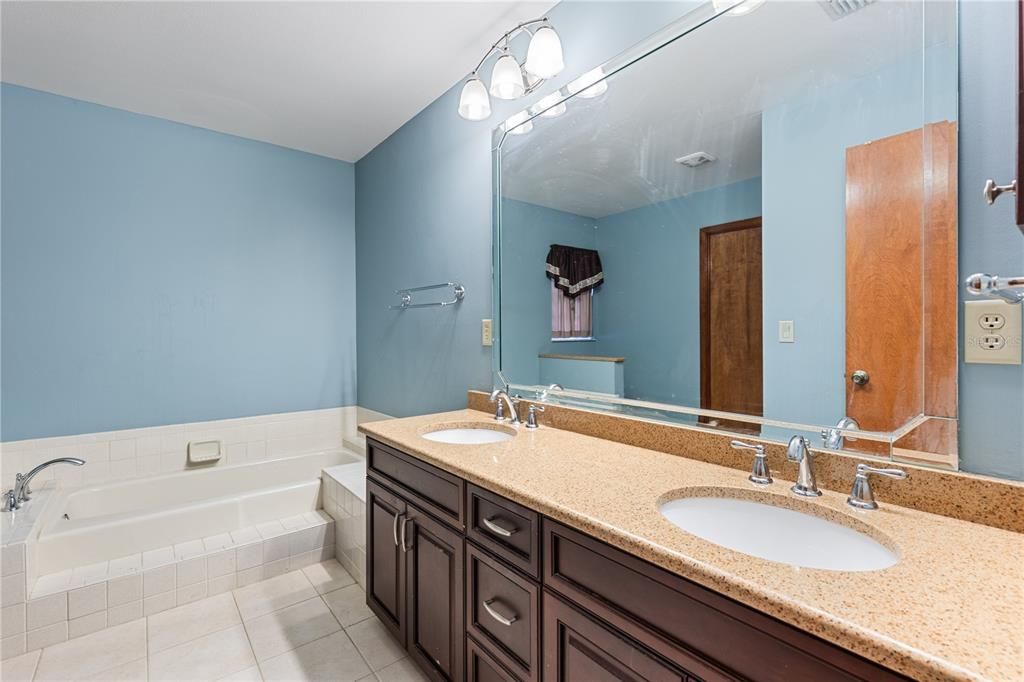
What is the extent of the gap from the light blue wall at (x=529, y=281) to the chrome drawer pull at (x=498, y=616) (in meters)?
0.84

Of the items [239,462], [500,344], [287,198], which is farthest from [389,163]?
[239,462]

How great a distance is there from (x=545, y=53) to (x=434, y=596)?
1872 millimetres

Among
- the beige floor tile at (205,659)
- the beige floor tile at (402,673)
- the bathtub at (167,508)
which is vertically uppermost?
the bathtub at (167,508)

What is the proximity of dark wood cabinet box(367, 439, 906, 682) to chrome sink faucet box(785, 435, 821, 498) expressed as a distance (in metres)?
0.44

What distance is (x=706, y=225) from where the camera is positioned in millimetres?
1354

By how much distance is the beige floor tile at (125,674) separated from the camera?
5.57 ft

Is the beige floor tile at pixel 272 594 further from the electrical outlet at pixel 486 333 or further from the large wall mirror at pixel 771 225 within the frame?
the large wall mirror at pixel 771 225

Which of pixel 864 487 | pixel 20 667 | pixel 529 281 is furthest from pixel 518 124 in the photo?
pixel 20 667

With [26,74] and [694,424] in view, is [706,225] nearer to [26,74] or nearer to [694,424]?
[694,424]

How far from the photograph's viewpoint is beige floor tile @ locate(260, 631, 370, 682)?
172 cm

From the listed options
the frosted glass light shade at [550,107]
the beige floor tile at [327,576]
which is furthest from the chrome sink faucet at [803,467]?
the beige floor tile at [327,576]

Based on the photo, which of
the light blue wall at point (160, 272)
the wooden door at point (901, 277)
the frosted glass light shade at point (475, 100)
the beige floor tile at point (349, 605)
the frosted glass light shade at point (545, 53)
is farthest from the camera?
the light blue wall at point (160, 272)

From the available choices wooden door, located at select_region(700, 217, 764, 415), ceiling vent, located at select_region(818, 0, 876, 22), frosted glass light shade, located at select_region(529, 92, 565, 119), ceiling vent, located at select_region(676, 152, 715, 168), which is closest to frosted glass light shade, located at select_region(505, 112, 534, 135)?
frosted glass light shade, located at select_region(529, 92, 565, 119)

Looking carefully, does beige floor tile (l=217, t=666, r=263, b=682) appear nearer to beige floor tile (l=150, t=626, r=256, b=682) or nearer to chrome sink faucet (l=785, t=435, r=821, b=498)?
beige floor tile (l=150, t=626, r=256, b=682)
